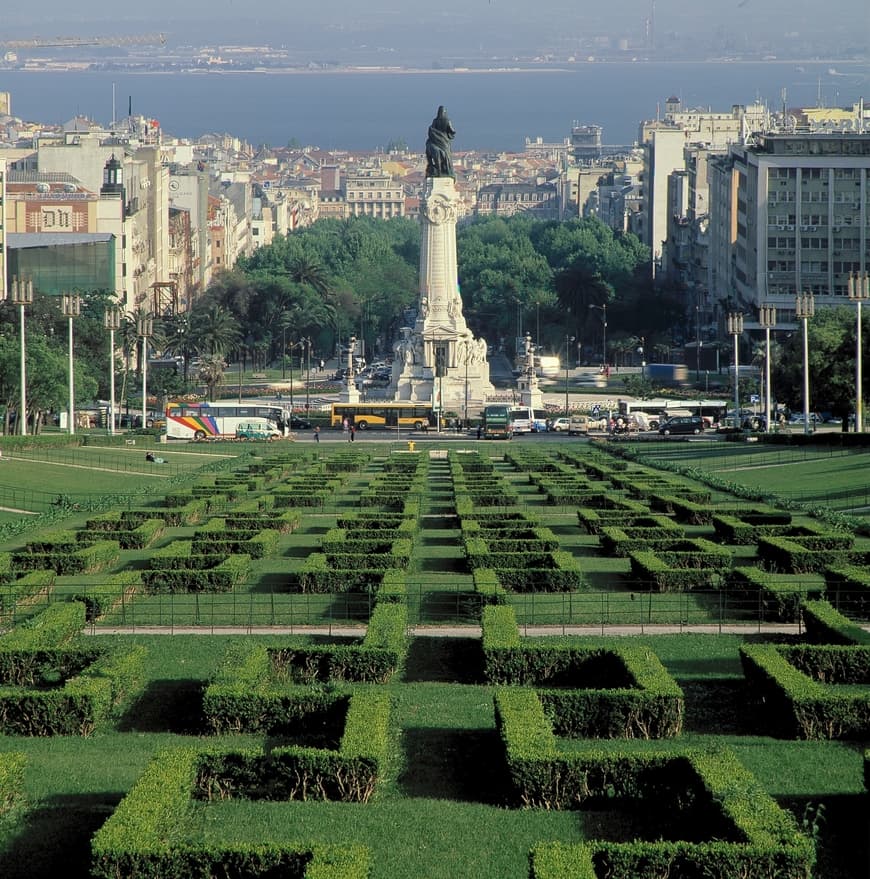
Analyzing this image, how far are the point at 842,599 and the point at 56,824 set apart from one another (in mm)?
17716

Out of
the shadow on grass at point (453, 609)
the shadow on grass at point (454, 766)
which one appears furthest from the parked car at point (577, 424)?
the shadow on grass at point (454, 766)

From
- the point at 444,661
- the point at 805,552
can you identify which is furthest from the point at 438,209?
the point at 444,661

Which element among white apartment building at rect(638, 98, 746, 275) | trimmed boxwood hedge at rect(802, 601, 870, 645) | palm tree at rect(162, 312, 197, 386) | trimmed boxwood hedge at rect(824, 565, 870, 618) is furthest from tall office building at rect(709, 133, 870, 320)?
trimmed boxwood hedge at rect(802, 601, 870, 645)

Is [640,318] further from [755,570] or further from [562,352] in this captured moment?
[755,570]

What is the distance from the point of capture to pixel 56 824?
2242 centimetres

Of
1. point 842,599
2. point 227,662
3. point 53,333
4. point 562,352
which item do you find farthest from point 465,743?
point 562,352

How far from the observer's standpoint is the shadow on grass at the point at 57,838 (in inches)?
828

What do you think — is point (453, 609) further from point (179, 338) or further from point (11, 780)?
point (179, 338)

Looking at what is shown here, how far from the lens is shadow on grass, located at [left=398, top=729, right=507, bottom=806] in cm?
2384

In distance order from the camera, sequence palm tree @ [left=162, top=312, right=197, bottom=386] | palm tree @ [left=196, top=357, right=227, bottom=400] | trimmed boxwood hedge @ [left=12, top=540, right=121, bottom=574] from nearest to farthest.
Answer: trimmed boxwood hedge @ [left=12, top=540, right=121, bottom=574], palm tree @ [left=196, top=357, right=227, bottom=400], palm tree @ [left=162, top=312, right=197, bottom=386]

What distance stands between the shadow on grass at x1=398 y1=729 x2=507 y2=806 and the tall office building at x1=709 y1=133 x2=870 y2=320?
9639 cm

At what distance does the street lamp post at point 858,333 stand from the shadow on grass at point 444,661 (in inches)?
1548

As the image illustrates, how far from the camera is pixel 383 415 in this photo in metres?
100

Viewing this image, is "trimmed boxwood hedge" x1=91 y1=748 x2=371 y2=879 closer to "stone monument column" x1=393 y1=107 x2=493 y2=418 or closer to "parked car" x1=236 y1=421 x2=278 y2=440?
"parked car" x1=236 y1=421 x2=278 y2=440
